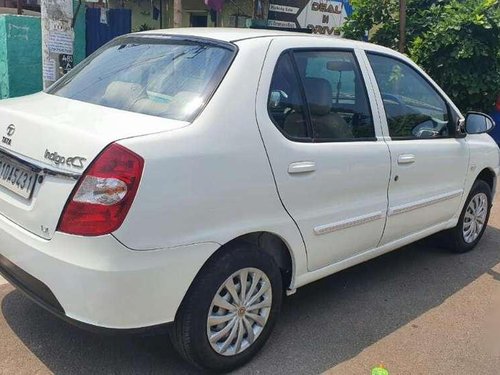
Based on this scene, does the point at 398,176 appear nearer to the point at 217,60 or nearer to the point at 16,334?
the point at 217,60

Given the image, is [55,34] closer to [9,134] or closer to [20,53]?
[20,53]

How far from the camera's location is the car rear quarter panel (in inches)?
90.7

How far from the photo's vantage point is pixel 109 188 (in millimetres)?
2275

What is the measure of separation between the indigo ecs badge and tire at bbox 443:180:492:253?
346 cm

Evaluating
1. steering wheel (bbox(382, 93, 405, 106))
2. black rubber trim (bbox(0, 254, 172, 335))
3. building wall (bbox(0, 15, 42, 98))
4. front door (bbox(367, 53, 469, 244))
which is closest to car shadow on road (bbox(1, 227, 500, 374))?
black rubber trim (bbox(0, 254, 172, 335))

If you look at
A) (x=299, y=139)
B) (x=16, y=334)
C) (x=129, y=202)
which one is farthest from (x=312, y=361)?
(x=16, y=334)

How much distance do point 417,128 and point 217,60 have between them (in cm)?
178

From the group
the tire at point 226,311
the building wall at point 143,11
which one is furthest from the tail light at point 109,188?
the building wall at point 143,11

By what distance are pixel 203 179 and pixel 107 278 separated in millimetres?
597

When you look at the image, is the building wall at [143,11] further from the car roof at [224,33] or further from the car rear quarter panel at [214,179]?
the car rear quarter panel at [214,179]

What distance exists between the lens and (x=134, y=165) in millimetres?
2279

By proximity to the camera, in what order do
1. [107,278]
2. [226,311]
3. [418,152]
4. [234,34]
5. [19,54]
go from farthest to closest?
[19,54]
[418,152]
[234,34]
[226,311]
[107,278]

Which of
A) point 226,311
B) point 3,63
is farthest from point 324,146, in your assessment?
point 3,63

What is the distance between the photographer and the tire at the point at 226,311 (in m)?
2.56
